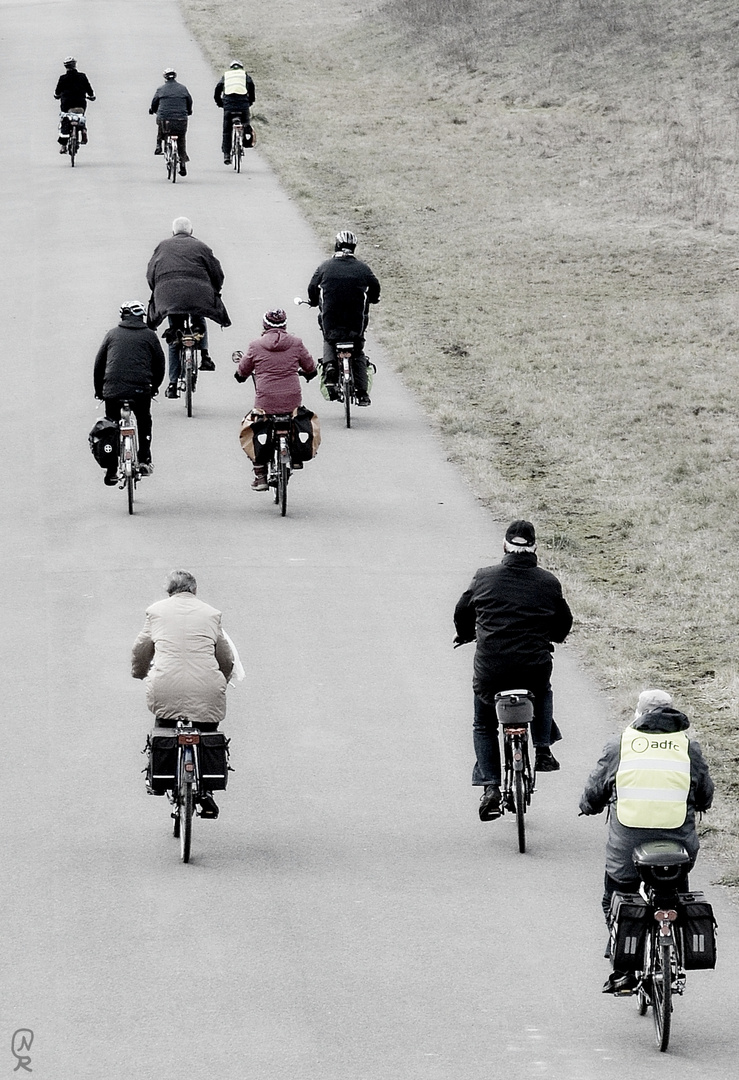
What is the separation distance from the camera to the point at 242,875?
10445 millimetres

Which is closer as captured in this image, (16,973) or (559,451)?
(16,973)

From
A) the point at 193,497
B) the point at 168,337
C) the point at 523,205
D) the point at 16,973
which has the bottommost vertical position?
the point at 16,973

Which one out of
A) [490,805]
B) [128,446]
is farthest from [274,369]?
[490,805]

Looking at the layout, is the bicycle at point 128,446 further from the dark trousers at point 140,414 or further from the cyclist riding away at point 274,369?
the cyclist riding away at point 274,369

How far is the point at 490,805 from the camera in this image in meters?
10.9

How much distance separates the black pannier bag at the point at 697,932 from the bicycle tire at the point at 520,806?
7.44ft

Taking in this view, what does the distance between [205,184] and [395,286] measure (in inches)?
313

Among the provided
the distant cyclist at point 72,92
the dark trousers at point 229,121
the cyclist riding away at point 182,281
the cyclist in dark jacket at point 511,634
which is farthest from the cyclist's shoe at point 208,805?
the distant cyclist at point 72,92

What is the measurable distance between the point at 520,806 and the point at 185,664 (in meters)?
2.12

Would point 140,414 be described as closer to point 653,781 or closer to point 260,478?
point 260,478

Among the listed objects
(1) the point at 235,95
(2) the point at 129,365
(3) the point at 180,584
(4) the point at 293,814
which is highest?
(1) the point at 235,95

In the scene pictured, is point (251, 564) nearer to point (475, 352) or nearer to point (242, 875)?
point (242, 875)

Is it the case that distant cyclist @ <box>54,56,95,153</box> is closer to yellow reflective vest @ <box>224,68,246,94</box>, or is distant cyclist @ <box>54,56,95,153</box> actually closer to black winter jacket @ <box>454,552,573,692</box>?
yellow reflective vest @ <box>224,68,246,94</box>

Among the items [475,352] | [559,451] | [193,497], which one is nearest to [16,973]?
[193,497]
